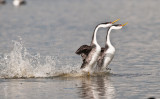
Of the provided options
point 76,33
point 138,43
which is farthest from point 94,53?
point 76,33

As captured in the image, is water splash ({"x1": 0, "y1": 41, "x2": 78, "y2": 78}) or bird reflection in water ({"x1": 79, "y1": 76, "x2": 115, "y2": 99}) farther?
water splash ({"x1": 0, "y1": 41, "x2": 78, "y2": 78})

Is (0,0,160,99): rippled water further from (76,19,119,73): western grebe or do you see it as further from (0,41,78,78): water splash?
(76,19,119,73): western grebe

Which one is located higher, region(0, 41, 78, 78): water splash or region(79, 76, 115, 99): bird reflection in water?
region(0, 41, 78, 78): water splash

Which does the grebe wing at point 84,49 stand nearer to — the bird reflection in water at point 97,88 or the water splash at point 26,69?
the water splash at point 26,69

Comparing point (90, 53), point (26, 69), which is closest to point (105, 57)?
point (90, 53)

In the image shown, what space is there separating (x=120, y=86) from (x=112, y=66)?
13.7 ft

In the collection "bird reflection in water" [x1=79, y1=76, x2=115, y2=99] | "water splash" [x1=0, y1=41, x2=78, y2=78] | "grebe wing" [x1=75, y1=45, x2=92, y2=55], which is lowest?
"bird reflection in water" [x1=79, y1=76, x2=115, y2=99]

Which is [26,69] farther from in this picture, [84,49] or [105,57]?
[105,57]

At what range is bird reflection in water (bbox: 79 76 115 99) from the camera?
13.2 m

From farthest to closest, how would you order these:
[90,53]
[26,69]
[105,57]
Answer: [105,57]
[26,69]
[90,53]

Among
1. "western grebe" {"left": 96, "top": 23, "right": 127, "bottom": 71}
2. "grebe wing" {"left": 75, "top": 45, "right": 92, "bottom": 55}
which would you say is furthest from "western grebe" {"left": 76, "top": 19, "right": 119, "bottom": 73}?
"western grebe" {"left": 96, "top": 23, "right": 127, "bottom": 71}

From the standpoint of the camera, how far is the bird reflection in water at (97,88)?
43.2ft

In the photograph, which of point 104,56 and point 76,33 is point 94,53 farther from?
point 76,33

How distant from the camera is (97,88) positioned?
14453 millimetres
